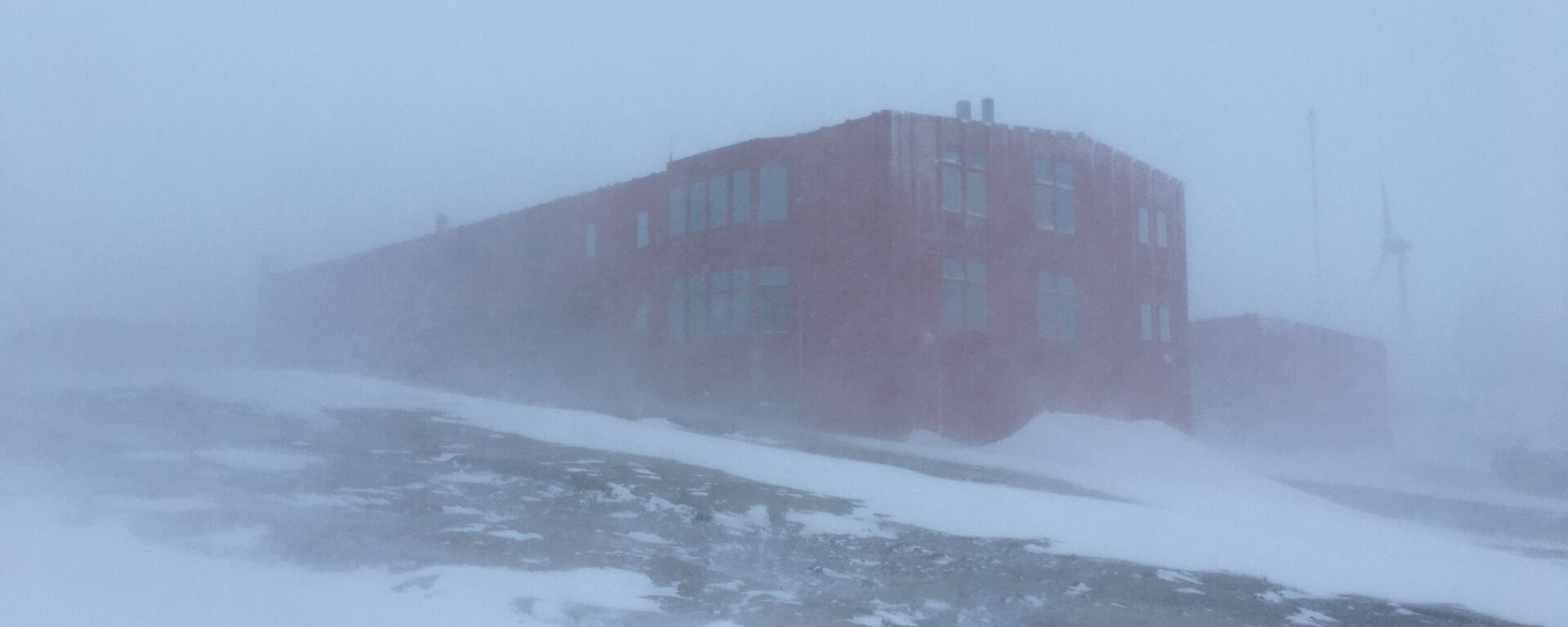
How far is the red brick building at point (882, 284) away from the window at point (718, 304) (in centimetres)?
5

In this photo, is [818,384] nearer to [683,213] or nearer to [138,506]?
[683,213]

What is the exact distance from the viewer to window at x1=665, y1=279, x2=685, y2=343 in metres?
31.1

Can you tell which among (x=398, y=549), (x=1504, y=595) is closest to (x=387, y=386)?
(x=398, y=549)

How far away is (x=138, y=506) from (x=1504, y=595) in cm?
1450

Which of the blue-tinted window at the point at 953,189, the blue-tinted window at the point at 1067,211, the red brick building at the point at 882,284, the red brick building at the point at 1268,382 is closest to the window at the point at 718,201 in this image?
the red brick building at the point at 882,284

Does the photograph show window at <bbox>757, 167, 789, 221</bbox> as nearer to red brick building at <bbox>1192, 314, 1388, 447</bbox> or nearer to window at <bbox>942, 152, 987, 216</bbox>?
window at <bbox>942, 152, 987, 216</bbox>

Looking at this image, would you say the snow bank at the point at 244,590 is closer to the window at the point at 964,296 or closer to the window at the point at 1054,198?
the window at the point at 964,296

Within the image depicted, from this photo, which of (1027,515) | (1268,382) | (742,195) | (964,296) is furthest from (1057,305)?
(1268,382)

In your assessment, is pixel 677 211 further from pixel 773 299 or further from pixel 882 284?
pixel 882 284

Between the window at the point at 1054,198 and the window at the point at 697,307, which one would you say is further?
the window at the point at 697,307

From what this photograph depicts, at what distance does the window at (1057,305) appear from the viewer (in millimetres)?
29406

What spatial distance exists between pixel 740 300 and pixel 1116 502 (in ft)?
42.1

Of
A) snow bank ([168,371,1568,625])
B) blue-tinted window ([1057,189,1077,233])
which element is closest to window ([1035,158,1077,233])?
blue-tinted window ([1057,189,1077,233])

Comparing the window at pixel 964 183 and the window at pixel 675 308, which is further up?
the window at pixel 964 183
